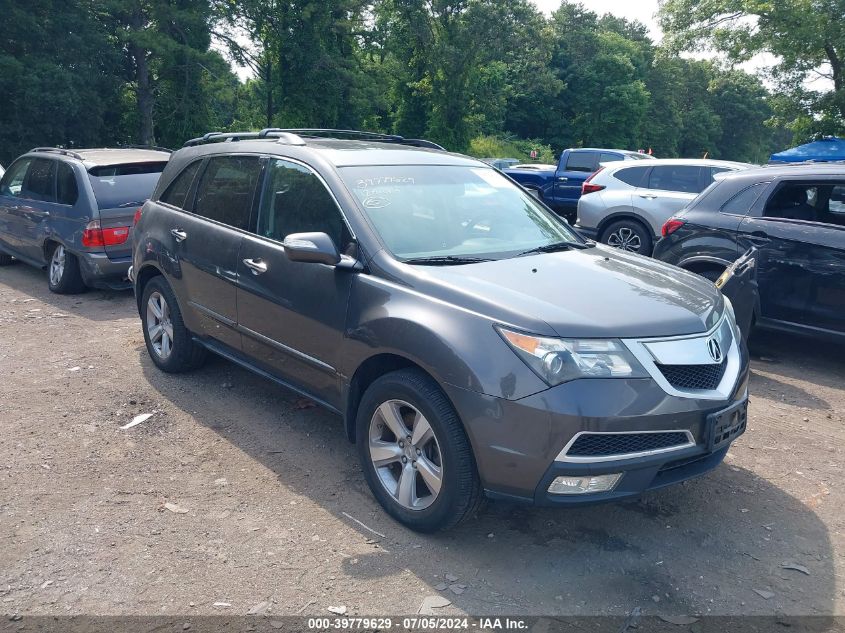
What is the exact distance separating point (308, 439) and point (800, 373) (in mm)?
4291

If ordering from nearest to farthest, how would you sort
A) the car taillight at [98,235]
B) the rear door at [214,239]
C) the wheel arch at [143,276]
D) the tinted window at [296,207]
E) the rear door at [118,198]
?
the tinted window at [296,207], the rear door at [214,239], the wheel arch at [143,276], the car taillight at [98,235], the rear door at [118,198]

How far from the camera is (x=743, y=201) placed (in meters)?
6.75

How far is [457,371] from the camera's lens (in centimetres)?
328

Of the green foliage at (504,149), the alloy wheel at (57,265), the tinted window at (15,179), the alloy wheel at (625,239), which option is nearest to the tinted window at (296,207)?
the alloy wheel at (57,265)

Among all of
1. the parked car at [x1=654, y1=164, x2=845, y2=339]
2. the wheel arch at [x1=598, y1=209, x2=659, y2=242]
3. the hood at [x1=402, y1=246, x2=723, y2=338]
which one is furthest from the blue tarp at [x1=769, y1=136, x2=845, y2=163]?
the hood at [x1=402, y1=246, x2=723, y2=338]

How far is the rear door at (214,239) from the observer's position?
4875 millimetres

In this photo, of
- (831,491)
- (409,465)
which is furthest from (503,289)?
(831,491)

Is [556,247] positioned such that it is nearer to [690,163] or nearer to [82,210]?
[82,210]

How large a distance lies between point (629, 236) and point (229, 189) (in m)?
7.62

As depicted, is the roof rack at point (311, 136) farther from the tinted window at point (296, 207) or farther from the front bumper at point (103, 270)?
the front bumper at point (103, 270)

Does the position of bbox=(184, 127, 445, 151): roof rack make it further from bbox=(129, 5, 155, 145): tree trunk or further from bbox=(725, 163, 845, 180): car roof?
bbox=(129, 5, 155, 145): tree trunk

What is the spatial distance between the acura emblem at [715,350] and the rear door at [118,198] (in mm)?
6785

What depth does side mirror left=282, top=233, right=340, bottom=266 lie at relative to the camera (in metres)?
3.84

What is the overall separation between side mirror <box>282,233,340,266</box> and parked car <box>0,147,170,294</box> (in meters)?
5.22
